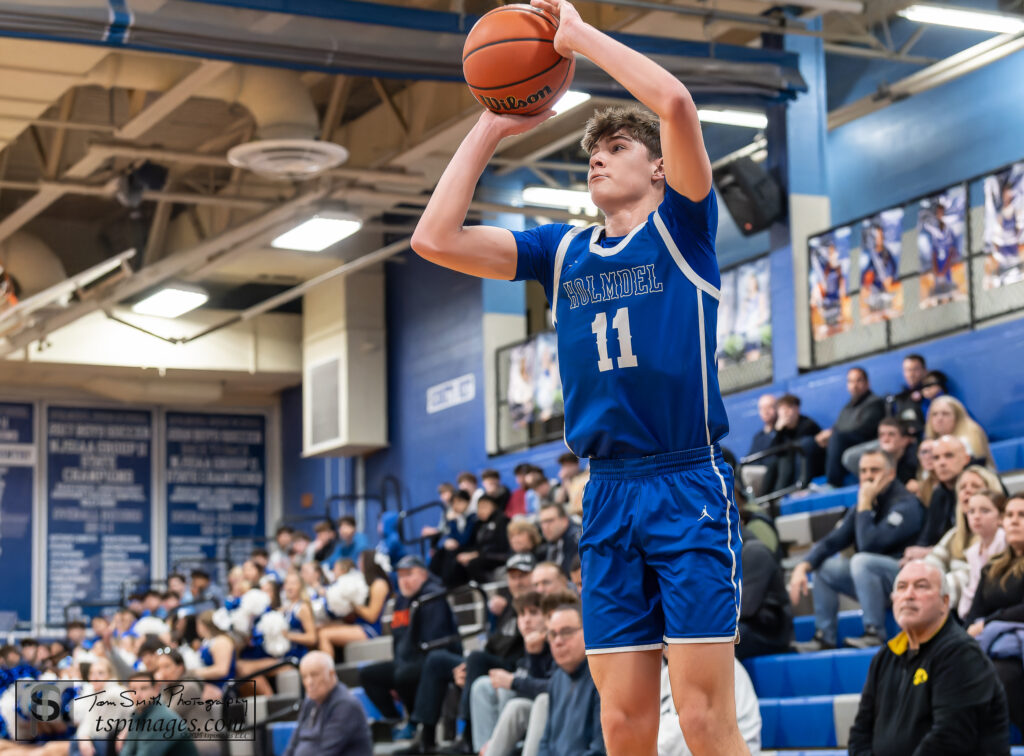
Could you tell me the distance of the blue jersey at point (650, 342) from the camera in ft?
10.6

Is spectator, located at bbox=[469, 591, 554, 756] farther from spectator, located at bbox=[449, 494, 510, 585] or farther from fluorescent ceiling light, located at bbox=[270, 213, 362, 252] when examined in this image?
fluorescent ceiling light, located at bbox=[270, 213, 362, 252]

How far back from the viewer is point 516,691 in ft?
25.2

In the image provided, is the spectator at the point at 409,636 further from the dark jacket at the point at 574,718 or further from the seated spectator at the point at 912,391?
the seated spectator at the point at 912,391

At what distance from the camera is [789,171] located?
517 inches

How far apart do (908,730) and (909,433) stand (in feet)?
13.6

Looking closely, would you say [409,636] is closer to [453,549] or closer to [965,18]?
[453,549]

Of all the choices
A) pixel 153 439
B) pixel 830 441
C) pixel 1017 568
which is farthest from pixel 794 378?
pixel 153 439

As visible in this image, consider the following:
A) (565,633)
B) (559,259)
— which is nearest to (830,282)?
(565,633)

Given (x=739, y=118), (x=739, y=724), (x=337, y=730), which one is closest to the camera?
(x=739, y=724)

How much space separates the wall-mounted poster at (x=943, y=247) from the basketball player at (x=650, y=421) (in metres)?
8.41

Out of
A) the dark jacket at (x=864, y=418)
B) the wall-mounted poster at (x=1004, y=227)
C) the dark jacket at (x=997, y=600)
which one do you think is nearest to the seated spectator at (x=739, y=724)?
the dark jacket at (x=997, y=600)

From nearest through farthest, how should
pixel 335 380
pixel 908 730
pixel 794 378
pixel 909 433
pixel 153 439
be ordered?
pixel 908 730 → pixel 909 433 → pixel 794 378 → pixel 335 380 → pixel 153 439

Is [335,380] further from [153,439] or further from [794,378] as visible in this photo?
[794,378]

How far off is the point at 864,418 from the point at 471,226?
776 cm
